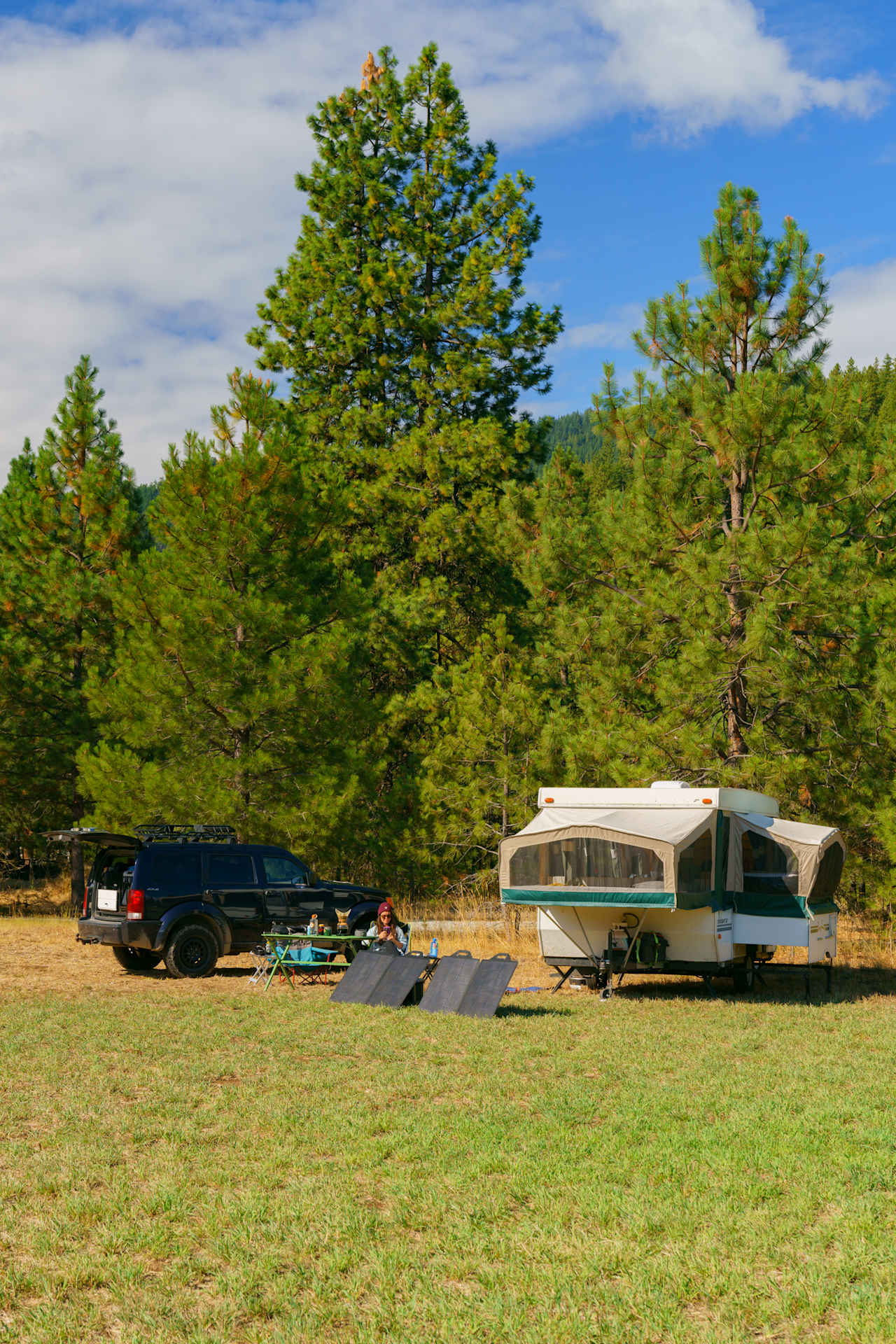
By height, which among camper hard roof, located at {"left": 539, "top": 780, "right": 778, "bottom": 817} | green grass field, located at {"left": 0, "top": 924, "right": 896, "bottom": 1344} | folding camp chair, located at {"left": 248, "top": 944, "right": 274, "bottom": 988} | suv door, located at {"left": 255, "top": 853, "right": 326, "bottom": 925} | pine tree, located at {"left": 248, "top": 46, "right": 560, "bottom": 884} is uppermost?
pine tree, located at {"left": 248, "top": 46, "right": 560, "bottom": 884}

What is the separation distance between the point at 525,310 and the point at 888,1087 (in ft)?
79.7

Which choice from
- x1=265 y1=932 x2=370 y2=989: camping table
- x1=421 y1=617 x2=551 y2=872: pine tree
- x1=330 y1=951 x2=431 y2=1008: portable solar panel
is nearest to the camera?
x1=330 y1=951 x2=431 y2=1008: portable solar panel

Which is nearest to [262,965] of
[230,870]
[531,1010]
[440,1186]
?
[230,870]

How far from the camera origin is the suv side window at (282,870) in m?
15.5

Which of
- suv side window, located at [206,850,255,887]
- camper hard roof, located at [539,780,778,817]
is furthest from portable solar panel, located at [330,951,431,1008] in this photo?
camper hard roof, located at [539,780,778,817]

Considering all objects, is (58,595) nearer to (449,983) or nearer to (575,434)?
(449,983)

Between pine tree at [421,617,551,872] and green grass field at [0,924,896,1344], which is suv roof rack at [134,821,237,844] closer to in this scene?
green grass field at [0,924,896,1344]

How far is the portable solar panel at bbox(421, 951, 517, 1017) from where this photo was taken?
11789 millimetres

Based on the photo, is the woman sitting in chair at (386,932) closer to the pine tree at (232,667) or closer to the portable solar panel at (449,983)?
the portable solar panel at (449,983)

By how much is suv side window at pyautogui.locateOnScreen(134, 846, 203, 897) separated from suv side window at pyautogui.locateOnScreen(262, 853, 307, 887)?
104 cm

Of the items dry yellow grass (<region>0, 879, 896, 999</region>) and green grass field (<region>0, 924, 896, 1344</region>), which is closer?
green grass field (<region>0, 924, 896, 1344</region>)

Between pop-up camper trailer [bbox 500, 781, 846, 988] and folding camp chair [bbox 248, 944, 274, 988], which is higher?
pop-up camper trailer [bbox 500, 781, 846, 988]

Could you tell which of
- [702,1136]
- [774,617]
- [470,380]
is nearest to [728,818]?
[774,617]

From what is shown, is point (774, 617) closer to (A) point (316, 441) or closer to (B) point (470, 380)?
(B) point (470, 380)
